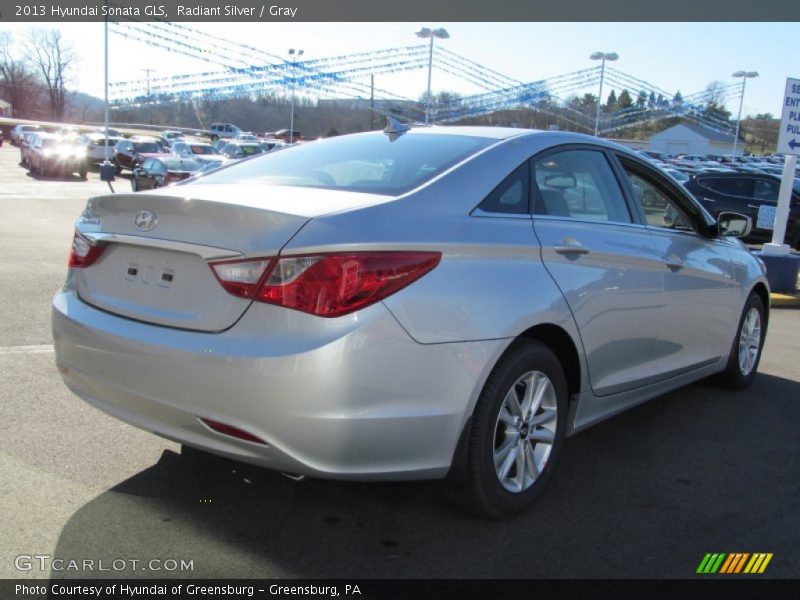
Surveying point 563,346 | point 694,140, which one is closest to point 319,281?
point 563,346

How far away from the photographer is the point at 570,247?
3.43 meters

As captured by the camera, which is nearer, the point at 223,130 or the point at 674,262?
the point at 674,262

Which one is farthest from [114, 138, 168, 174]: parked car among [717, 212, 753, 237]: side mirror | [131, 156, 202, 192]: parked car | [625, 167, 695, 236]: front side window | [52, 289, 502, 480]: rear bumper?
[52, 289, 502, 480]: rear bumper

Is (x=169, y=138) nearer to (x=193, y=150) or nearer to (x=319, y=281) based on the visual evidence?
(x=193, y=150)

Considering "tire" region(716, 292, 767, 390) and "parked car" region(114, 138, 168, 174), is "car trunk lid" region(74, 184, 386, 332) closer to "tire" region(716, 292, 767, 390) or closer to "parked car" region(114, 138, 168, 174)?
"tire" region(716, 292, 767, 390)

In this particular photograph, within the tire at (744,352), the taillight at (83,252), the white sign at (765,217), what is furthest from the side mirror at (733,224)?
the white sign at (765,217)

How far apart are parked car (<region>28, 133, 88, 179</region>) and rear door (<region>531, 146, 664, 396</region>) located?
30.5m

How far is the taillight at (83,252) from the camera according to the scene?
3154 mm

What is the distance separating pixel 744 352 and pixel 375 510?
3.42 metres

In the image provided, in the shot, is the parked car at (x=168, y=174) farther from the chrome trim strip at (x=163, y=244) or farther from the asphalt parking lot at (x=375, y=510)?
the chrome trim strip at (x=163, y=244)

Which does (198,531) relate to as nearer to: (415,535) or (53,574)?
(53,574)

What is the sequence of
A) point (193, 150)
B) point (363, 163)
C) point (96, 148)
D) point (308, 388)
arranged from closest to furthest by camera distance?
point (308, 388) < point (363, 163) < point (193, 150) < point (96, 148)

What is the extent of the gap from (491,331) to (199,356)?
3.62ft

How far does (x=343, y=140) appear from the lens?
409 cm
